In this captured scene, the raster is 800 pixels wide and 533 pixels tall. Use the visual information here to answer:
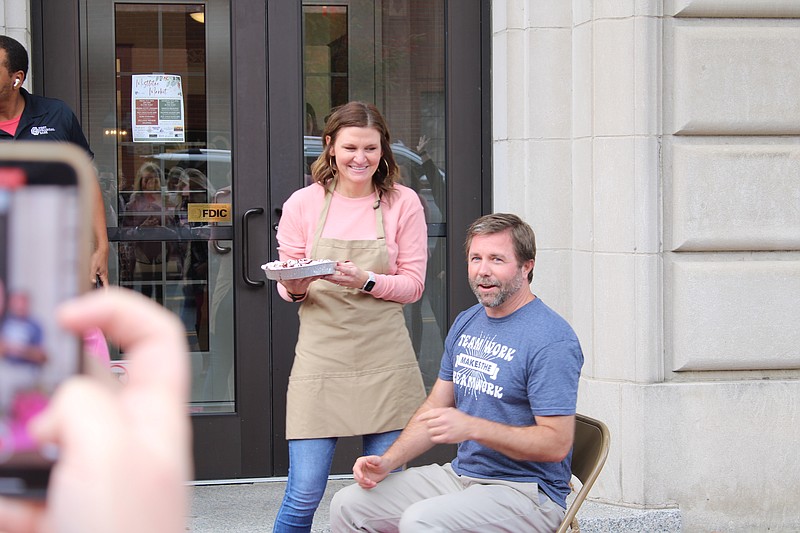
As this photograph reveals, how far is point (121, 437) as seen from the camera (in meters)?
0.55

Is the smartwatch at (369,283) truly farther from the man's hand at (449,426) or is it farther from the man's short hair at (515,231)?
the man's hand at (449,426)

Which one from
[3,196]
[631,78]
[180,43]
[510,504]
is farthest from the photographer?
[180,43]

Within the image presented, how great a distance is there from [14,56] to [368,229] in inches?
59.1

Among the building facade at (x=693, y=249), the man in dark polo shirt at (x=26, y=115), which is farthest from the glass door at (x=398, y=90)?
the man in dark polo shirt at (x=26, y=115)

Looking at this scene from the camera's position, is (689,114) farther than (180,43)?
No

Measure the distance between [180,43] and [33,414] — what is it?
15.0ft

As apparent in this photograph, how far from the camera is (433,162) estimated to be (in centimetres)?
526

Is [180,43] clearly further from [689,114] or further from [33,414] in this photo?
[33,414]

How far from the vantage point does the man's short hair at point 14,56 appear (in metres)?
3.96

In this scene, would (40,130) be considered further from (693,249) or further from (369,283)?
(693,249)

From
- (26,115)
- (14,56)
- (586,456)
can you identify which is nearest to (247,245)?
(26,115)

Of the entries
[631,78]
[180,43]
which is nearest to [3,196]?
[631,78]

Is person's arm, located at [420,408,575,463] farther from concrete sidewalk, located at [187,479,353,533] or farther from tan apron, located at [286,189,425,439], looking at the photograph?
concrete sidewalk, located at [187,479,353,533]

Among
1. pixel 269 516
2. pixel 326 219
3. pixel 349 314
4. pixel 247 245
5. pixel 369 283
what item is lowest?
pixel 269 516
